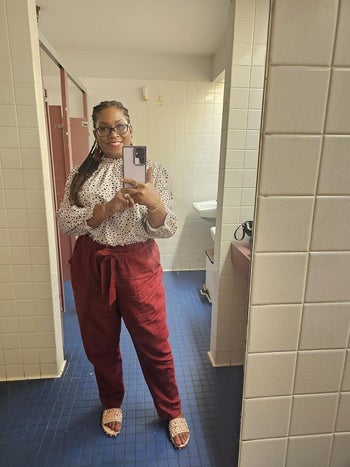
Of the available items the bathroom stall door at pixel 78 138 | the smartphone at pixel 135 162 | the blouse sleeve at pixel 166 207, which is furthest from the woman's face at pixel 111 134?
the bathroom stall door at pixel 78 138

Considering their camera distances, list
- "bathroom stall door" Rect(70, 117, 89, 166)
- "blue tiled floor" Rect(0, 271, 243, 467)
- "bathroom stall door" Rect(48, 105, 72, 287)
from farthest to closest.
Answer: "bathroom stall door" Rect(70, 117, 89, 166)
"bathroom stall door" Rect(48, 105, 72, 287)
"blue tiled floor" Rect(0, 271, 243, 467)

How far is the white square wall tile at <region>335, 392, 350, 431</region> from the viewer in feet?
1.82

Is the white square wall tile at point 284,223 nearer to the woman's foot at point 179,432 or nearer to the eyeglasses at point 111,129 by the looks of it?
the eyeglasses at point 111,129

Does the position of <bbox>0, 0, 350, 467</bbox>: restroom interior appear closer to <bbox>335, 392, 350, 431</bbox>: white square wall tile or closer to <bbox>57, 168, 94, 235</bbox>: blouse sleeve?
<bbox>335, 392, 350, 431</bbox>: white square wall tile

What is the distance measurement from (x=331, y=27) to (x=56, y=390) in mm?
1665

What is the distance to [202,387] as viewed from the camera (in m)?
1.51

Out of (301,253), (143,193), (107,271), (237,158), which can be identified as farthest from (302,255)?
(237,158)

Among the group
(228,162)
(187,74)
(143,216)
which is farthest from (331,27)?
(187,74)

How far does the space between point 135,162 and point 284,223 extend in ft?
1.54

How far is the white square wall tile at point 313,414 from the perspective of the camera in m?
0.55

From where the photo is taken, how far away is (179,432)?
1.24 meters

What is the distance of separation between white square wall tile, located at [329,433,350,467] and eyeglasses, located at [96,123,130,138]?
1.00 meters

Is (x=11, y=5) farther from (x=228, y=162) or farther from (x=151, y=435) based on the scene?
(x=151, y=435)

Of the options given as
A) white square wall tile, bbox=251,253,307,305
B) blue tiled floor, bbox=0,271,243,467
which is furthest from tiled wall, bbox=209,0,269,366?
white square wall tile, bbox=251,253,307,305
